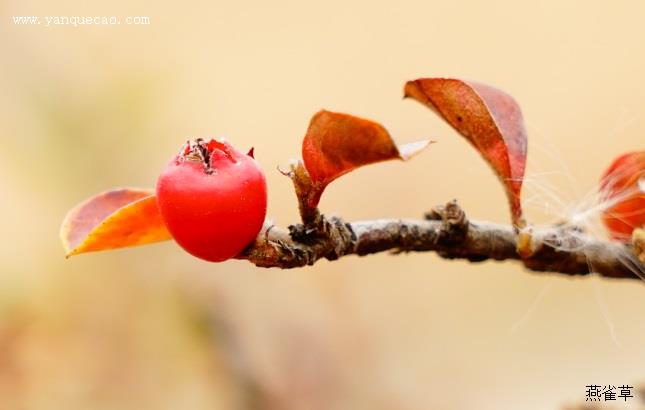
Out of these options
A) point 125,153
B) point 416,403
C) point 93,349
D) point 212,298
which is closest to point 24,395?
point 93,349

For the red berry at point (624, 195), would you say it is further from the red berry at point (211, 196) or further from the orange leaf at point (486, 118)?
the red berry at point (211, 196)

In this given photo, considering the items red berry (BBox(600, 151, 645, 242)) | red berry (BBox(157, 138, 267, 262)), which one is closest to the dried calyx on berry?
red berry (BBox(157, 138, 267, 262))

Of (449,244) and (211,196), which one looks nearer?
(211,196)

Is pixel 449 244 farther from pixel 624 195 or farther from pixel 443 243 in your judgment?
pixel 624 195

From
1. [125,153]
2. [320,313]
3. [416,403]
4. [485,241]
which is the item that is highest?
[125,153]

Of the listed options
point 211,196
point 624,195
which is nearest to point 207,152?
point 211,196

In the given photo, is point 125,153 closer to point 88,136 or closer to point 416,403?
point 88,136
